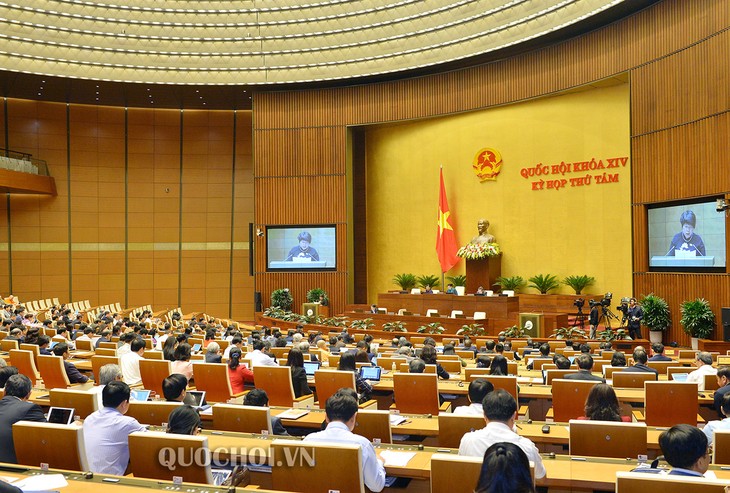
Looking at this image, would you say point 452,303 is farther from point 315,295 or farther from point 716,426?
point 716,426

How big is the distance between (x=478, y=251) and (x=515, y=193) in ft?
7.49

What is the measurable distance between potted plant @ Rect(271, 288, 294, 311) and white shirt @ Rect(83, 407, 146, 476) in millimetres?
17144

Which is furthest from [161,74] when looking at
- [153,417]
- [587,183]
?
[153,417]

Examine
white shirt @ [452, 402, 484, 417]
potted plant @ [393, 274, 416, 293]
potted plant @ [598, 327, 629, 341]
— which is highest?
potted plant @ [393, 274, 416, 293]

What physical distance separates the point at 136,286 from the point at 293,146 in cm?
793

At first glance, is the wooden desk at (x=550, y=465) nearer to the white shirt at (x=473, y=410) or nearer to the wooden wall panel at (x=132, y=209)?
the white shirt at (x=473, y=410)

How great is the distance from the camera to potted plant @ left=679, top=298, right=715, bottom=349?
1277cm

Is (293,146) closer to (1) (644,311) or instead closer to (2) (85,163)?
(2) (85,163)

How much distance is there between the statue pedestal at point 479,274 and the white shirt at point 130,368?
1264cm

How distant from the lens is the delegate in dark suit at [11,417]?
401 centimetres

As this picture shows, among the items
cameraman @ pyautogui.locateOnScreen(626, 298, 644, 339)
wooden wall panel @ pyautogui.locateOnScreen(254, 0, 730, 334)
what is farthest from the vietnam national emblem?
cameraman @ pyautogui.locateOnScreen(626, 298, 644, 339)

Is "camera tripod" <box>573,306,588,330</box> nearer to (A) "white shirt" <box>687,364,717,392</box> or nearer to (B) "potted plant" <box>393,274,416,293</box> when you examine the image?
(B) "potted plant" <box>393,274,416,293</box>

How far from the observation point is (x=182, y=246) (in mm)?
24297

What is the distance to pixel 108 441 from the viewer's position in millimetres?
3963
